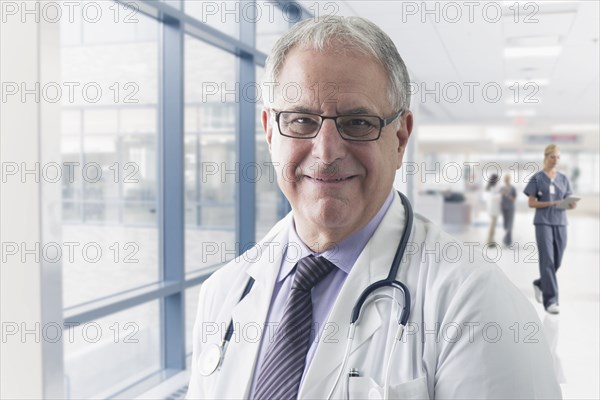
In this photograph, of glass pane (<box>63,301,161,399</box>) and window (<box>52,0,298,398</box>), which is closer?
window (<box>52,0,298,398</box>)

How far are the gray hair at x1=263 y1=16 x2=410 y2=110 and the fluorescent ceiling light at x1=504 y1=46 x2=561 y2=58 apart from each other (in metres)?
5.42

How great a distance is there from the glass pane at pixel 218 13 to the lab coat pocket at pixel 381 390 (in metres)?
2.90

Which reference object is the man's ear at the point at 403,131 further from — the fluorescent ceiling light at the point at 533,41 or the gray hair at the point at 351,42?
the fluorescent ceiling light at the point at 533,41

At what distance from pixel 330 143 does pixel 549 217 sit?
423cm

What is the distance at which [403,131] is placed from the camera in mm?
1019

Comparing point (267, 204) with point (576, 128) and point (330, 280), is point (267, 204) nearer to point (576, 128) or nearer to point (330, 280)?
point (330, 280)

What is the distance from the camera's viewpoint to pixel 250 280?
1.12 meters

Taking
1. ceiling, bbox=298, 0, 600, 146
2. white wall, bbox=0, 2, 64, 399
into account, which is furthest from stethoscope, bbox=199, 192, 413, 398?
white wall, bbox=0, 2, 64, 399

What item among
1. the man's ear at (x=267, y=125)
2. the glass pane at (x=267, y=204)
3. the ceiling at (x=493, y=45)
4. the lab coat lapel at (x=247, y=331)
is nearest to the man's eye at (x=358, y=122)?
the man's ear at (x=267, y=125)

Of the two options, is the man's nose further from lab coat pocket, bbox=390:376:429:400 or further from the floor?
the floor

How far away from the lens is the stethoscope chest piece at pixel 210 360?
3.38 feet

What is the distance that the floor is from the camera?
341cm

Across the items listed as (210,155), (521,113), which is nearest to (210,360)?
(210,155)

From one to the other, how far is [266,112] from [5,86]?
1523 mm
